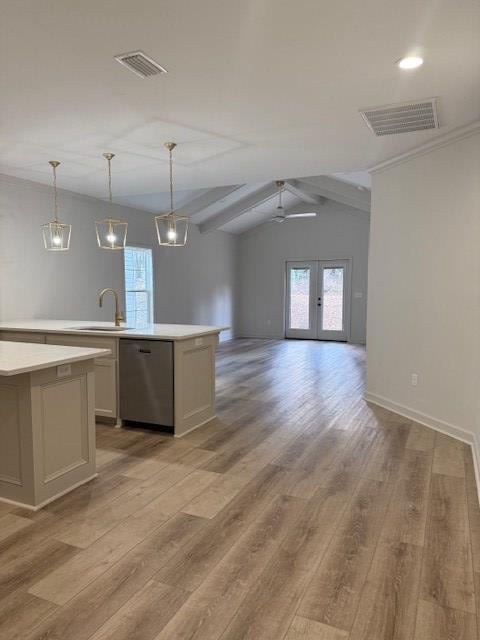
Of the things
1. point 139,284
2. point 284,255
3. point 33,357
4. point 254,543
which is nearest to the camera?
point 254,543

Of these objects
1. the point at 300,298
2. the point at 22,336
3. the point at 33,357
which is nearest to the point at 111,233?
the point at 22,336

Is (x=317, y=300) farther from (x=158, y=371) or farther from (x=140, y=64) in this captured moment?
(x=140, y=64)

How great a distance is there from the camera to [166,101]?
10.0 ft

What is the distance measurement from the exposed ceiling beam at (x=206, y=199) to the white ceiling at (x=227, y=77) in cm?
332

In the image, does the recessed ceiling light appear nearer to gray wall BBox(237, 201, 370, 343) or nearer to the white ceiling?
the white ceiling

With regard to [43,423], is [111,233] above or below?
above

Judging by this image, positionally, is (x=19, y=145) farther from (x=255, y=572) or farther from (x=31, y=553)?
(x=255, y=572)

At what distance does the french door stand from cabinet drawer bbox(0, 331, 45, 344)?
→ 7.57 m

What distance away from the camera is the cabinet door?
3.98 meters

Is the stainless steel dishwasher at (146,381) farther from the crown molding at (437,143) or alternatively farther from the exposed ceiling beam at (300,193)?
the exposed ceiling beam at (300,193)

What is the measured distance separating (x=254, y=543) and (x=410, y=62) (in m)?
2.77

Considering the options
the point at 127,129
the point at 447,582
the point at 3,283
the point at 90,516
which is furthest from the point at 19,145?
the point at 447,582

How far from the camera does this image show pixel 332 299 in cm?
1057

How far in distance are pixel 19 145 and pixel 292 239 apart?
7642mm
